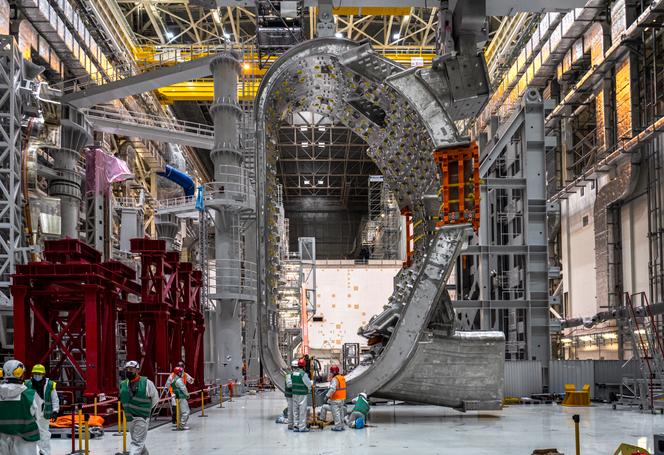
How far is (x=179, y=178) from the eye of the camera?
127 feet

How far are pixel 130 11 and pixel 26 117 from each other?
15.6 meters

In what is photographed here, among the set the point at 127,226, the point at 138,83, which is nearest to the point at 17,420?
the point at 138,83

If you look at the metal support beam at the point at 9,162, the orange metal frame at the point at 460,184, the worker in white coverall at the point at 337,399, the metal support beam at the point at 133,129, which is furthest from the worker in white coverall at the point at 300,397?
the metal support beam at the point at 133,129

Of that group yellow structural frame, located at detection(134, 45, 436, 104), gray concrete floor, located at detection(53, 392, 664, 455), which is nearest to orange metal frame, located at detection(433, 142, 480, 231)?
gray concrete floor, located at detection(53, 392, 664, 455)

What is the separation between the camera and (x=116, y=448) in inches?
457

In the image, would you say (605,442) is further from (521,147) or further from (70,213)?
→ (70,213)

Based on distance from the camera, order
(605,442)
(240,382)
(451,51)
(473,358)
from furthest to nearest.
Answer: (240,382) → (473,358) → (451,51) → (605,442)

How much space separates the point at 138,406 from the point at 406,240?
1122 centimetres

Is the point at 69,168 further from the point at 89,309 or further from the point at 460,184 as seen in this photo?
the point at 460,184

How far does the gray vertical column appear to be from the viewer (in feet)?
87.7

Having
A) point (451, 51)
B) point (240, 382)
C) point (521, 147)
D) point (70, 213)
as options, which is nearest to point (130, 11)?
point (70, 213)

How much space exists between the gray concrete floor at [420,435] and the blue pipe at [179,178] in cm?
2245

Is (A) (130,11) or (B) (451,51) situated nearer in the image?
(B) (451,51)

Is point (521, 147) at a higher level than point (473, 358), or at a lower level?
higher
